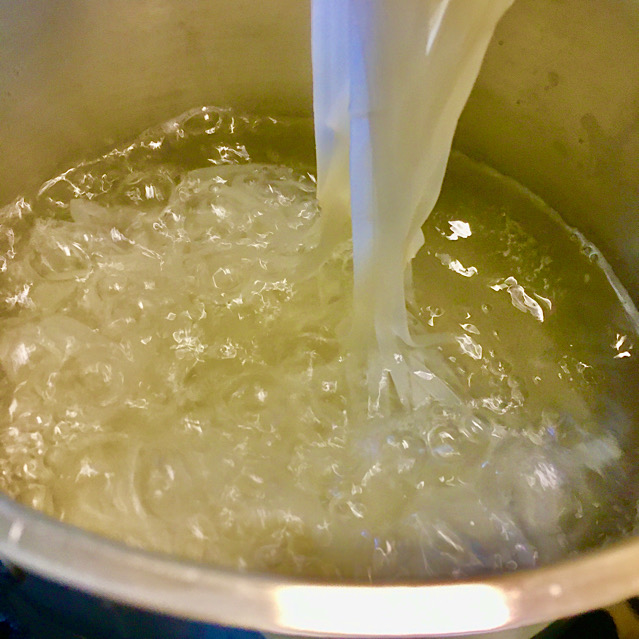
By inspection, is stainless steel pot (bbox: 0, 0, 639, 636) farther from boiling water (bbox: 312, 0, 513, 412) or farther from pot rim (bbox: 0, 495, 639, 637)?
pot rim (bbox: 0, 495, 639, 637)

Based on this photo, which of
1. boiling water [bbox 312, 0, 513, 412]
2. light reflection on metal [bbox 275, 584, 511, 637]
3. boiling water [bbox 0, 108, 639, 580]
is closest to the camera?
light reflection on metal [bbox 275, 584, 511, 637]

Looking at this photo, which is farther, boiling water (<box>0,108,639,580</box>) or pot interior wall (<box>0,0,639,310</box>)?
pot interior wall (<box>0,0,639,310</box>)

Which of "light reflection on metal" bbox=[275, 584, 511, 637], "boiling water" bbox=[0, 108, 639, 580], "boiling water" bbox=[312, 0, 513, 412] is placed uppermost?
"boiling water" bbox=[312, 0, 513, 412]

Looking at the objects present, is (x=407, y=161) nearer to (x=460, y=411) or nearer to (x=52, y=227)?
(x=460, y=411)

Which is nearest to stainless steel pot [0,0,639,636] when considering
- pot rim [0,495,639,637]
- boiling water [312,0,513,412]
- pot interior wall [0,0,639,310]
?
pot interior wall [0,0,639,310]

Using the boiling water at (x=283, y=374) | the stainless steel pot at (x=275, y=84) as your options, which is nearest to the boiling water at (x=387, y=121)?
the boiling water at (x=283, y=374)

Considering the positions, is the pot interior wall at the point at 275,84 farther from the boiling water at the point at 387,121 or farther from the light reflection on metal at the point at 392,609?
the light reflection on metal at the point at 392,609

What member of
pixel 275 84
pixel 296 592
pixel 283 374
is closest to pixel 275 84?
pixel 275 84

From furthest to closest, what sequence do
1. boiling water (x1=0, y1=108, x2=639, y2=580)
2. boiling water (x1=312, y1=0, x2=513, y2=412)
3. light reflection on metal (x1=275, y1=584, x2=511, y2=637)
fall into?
1. boiling water (x1=0, y1=108, x2=639, y2=580)
2. boiling water (x1=312, y1=0, x2=513, y2=412)
3. light reflection on metal (x1=275, y1=584, x2=511, y2=637)
